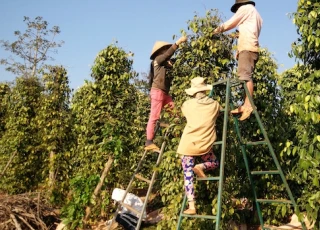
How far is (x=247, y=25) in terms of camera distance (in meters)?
4.92

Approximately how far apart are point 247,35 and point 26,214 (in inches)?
224

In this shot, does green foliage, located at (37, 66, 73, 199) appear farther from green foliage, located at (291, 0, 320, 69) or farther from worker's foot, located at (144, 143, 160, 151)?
green foliage, located at (291, 0, 320, 69)

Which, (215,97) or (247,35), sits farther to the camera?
(215,97)

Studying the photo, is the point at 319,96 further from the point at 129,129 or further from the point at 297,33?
the point at 129,129

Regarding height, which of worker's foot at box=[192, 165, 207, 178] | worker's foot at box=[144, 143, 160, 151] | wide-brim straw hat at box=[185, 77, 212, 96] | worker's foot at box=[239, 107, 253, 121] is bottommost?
worker's foot at box=[192, 165, 207, 178]

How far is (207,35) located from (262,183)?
366 centimetres

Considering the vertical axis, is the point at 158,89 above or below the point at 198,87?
above

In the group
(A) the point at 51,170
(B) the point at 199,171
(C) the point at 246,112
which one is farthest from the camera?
(A) the point at 51,170

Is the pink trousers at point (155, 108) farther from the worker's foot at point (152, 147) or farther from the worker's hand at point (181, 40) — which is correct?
A: the worker's hand at point (181, 40)

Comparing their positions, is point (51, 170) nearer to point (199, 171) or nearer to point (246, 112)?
point (199, 171)

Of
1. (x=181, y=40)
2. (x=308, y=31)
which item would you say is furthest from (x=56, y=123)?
(x=308, y=31)

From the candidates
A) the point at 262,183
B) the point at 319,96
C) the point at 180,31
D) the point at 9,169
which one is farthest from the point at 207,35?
the point at 9,169

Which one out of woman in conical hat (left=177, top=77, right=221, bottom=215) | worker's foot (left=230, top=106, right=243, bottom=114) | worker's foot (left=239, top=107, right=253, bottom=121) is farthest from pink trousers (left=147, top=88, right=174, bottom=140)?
worker's foot (left=239, top=107, right=253, bottom=121)

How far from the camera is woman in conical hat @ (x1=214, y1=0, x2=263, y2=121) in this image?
4.79 metres
